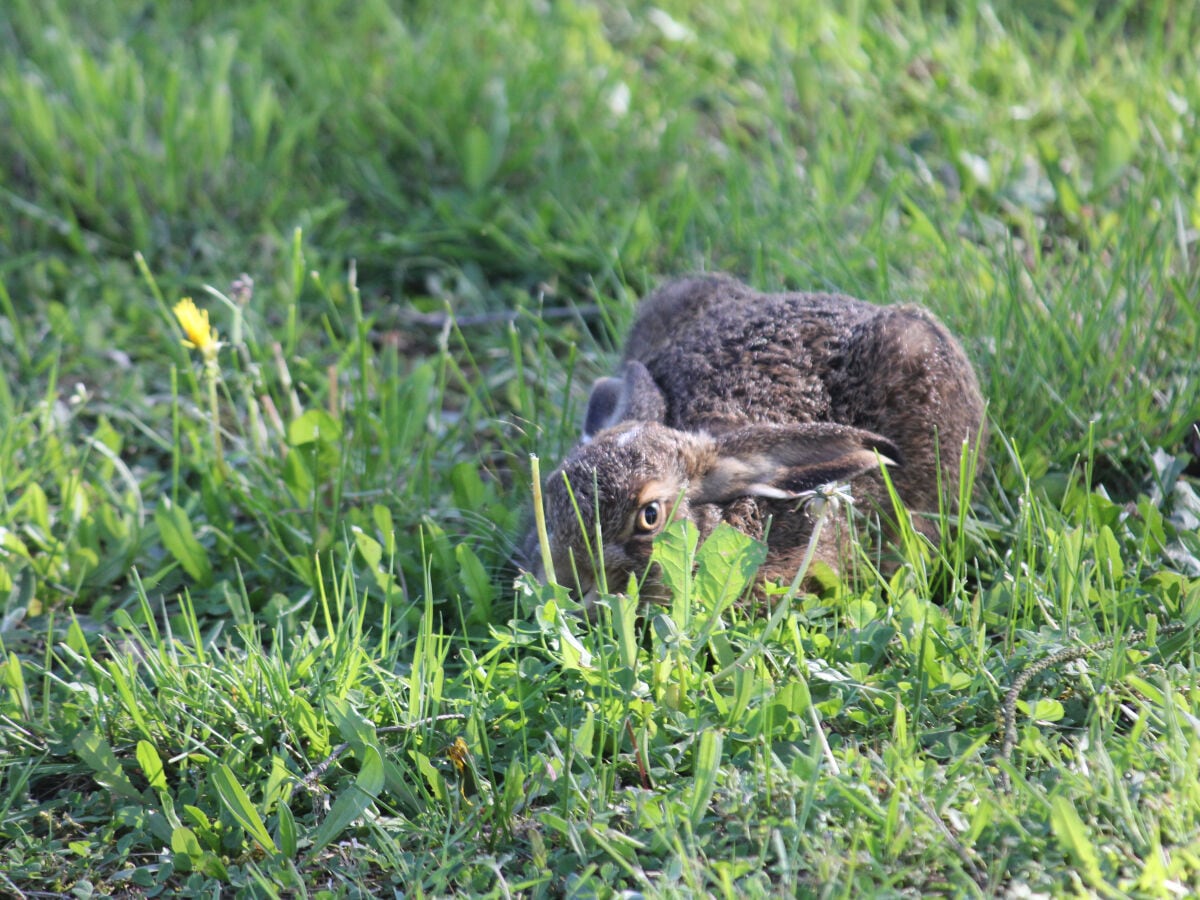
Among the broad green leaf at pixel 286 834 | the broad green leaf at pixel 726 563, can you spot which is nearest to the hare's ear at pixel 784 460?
the broad green leaf at pixel 726 563

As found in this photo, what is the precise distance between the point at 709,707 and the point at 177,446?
1.94 m

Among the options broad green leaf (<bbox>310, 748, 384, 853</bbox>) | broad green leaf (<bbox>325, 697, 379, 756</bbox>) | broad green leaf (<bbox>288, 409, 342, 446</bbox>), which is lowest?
broad green leaf (<bbox>310, 748, 384, 853</bbox>)

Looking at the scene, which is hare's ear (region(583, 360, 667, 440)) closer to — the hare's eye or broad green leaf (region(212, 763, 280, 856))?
the hare's eye

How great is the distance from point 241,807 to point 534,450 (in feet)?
5.34

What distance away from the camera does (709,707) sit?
9.43 feet

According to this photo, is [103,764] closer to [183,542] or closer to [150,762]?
[150,762]

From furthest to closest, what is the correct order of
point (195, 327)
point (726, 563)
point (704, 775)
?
point (195, 327) < point (726, 563) < point (704, 775)

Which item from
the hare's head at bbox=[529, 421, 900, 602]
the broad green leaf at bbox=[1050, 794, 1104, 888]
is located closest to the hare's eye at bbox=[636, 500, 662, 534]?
the hare's head at bbox=[529, 421, 900, 602]

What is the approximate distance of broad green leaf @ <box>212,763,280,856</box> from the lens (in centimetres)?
272

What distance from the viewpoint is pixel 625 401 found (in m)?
3.81

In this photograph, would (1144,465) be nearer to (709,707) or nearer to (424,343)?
(709,707)

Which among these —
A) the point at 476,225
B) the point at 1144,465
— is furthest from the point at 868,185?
the point at 1144,465

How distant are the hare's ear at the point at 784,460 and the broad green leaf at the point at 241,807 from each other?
143 centimetres

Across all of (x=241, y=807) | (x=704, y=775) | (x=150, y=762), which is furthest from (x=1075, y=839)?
(x=150, y=762)
